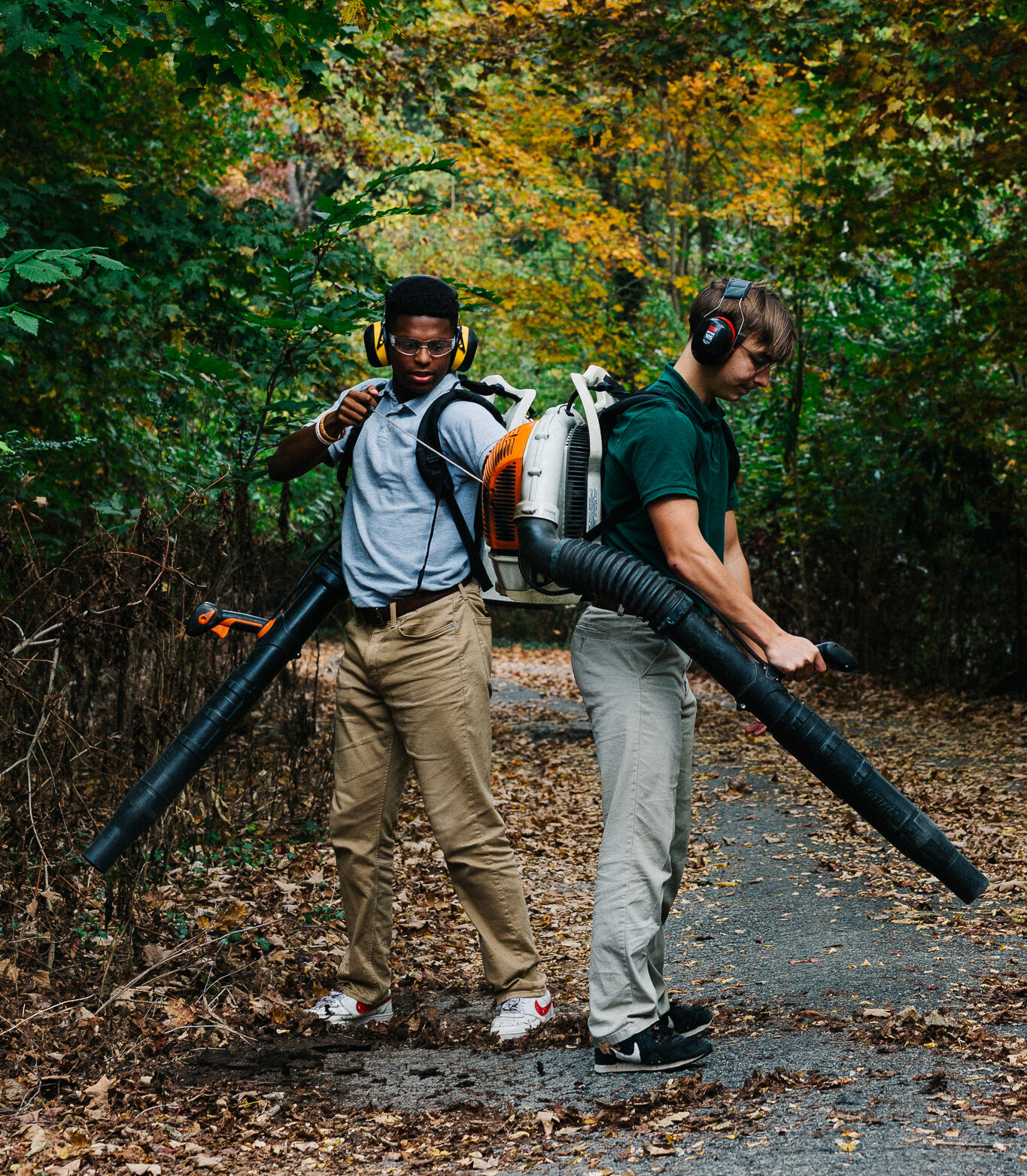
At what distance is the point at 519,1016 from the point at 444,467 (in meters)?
1.78

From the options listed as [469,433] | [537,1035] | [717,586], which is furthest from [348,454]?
[537,1035]

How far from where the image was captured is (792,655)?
315cm

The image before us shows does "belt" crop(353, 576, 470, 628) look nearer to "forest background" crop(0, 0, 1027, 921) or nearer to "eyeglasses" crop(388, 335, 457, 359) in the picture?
"eyeglasses" crop(388, 335, 457, 359)

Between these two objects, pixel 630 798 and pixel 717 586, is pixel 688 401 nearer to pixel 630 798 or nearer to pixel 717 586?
pixel 717 586

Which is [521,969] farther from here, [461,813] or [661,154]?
[661,154]

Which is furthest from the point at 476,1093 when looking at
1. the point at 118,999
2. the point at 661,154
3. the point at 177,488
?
the point at 661,154

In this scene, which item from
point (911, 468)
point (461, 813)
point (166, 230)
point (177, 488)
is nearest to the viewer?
point (461, 813)

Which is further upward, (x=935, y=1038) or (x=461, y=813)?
(x=461, y=813)

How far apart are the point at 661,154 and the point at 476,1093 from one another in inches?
708

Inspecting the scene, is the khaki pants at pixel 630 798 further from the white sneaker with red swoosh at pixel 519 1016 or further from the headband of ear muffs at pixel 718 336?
the headband of ear muffs at pixel 718 336

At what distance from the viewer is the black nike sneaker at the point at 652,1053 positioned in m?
3.32

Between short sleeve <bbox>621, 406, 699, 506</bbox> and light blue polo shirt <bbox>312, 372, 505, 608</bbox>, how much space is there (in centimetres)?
68

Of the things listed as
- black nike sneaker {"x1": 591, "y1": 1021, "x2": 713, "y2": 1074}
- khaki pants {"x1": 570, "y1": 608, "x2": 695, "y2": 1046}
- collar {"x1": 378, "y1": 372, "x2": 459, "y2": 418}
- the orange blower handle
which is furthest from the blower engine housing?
black nike sneaker {"x1": 591, "y1": 1021, "x2": 713, "y2": 1074}

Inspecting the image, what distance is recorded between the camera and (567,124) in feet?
49.5
